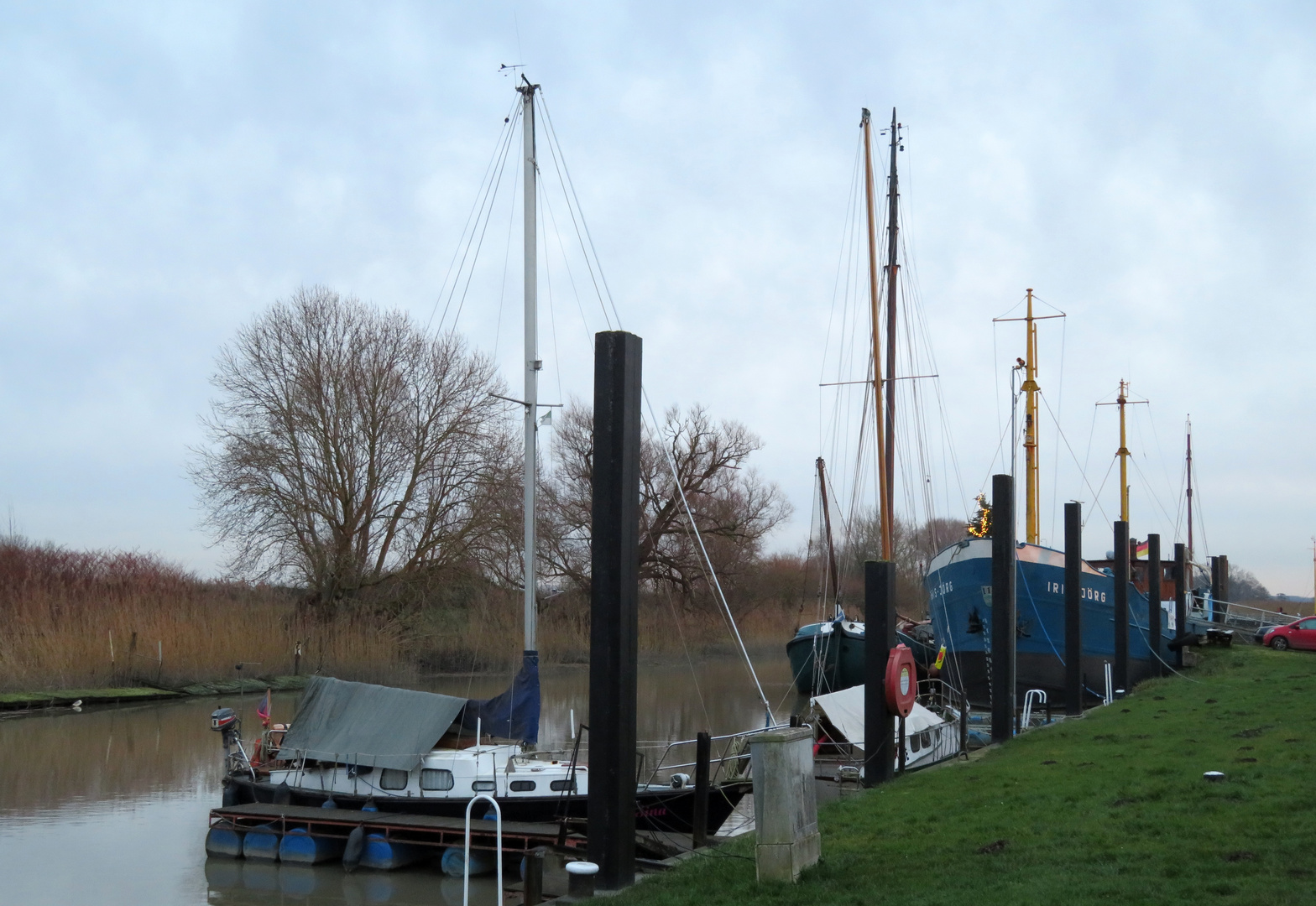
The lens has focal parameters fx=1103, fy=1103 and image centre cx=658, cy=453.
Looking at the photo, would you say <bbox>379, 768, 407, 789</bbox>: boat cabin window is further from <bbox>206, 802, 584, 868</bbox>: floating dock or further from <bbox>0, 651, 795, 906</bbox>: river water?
<bbox>0, 651, 795, 906</bbox>: river water

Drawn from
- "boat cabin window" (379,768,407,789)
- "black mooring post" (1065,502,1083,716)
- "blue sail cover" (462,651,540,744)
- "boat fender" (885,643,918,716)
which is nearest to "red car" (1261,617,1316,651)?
"black mooring post" (1065,502,1083,716)

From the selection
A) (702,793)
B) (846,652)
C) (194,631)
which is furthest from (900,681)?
(194,631)

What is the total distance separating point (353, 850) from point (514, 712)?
117 inches

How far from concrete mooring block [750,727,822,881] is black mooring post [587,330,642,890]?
1.19m

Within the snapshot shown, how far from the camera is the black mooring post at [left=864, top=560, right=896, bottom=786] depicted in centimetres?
1442

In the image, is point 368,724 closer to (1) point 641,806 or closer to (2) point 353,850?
(2) point 353,850

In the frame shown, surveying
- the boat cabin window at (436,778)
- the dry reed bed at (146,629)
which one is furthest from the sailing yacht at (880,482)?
the dry reed bed at (146,629)

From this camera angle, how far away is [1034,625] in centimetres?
2914

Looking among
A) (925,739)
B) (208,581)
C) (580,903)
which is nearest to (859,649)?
(925,739)

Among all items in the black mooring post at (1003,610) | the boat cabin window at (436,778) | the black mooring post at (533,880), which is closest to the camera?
the black mooring post at (533,880)

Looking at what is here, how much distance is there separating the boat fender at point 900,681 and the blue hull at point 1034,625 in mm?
14457

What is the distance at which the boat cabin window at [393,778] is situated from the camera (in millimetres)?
16516

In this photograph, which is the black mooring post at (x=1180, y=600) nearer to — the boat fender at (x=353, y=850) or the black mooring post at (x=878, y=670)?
the black mooring post at (x=878, y=670)

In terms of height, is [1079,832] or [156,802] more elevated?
[1079,832]
